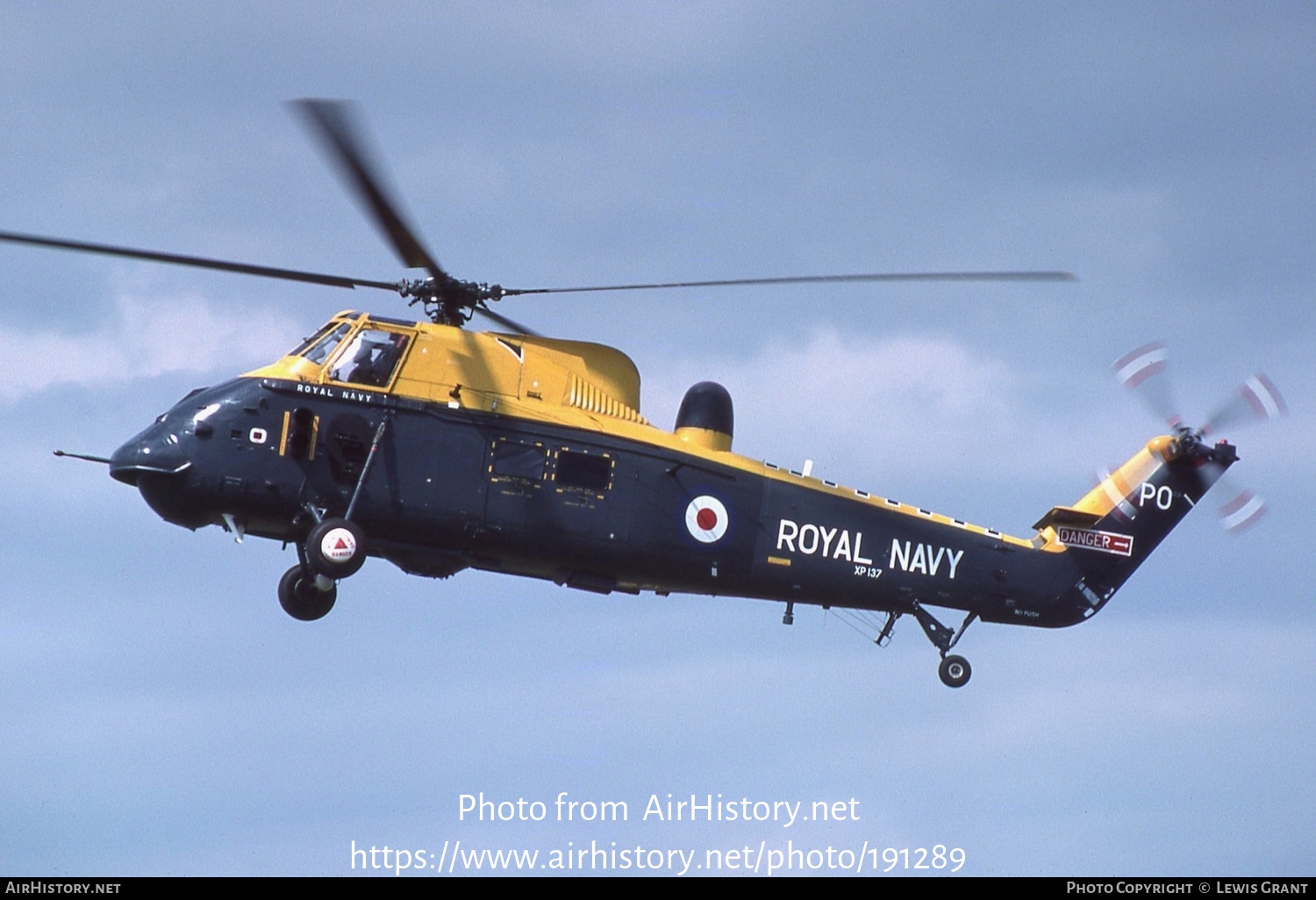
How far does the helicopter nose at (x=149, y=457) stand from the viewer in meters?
27.8

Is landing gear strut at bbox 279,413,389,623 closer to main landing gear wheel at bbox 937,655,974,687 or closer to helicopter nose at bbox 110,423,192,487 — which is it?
helicopter nose at bbox 110,423,192,487

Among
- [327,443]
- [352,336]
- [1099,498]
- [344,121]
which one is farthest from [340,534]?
[1099,498]

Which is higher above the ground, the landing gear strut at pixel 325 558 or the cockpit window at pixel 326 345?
the cockpit window at pixel 326 345

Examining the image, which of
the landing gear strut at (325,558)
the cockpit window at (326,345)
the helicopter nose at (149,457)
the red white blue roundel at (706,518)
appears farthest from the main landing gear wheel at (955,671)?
the helicopter nose at (149,457)

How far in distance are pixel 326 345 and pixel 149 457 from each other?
3.35 meters

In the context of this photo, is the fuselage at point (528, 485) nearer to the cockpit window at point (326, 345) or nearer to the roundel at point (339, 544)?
the cockpit window at point (326, 345)

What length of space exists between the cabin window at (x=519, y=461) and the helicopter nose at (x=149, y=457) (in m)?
4.83

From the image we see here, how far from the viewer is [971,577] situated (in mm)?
30688

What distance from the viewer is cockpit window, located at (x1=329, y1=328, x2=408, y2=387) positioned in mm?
28594

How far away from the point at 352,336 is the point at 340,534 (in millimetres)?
3484

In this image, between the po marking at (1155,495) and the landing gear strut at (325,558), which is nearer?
the landing gear strut at (325,558)

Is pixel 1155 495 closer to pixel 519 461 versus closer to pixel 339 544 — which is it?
pixel 519 461

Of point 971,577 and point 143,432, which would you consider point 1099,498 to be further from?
point 143,432
